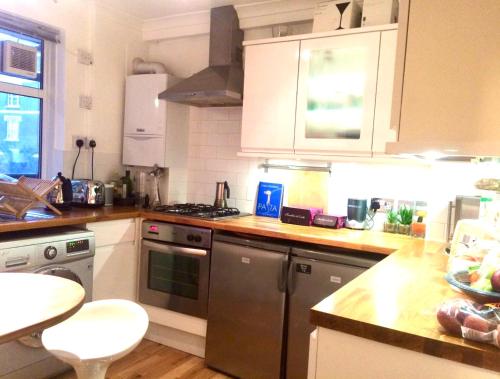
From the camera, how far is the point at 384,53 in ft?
7.95

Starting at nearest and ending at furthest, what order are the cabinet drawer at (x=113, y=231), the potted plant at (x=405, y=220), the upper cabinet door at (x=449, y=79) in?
the upper cabinet door at (x=449, y=79), the potted plant at (x=405, y=220), the cabinet drawer at (x=113, y=231)

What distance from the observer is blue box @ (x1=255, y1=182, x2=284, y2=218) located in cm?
313

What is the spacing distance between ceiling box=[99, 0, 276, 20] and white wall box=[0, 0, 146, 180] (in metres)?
0.13

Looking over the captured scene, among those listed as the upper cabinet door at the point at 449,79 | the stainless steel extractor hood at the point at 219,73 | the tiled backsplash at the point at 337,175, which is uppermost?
the stainless steel extractor hood at the point at 219,73

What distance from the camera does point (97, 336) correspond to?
59.6 inches

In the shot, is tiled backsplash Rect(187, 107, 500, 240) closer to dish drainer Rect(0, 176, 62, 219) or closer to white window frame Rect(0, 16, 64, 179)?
white window frame Rect(0, 16, 64, 179)

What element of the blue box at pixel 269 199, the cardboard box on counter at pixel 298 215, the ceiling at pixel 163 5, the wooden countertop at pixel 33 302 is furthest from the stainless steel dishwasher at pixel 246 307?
the ceiling at pixel 163 5

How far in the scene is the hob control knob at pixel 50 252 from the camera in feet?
7.68

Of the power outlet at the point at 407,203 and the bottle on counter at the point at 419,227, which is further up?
the power outlet at the point at 407,203

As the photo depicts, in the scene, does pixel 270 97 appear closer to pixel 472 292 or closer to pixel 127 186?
pixel 127 186

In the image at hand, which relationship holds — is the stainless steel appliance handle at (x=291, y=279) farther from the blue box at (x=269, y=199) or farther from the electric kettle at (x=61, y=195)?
the electric kettle at (x=61, y=195)

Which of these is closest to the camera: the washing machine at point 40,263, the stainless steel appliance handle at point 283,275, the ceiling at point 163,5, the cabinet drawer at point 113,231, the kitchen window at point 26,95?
the washing machine at point 40,263

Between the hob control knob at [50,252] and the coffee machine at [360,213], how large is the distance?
1.84 m

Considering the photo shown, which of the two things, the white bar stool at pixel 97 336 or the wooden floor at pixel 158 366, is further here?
the wooden floor at pixel 158 366
